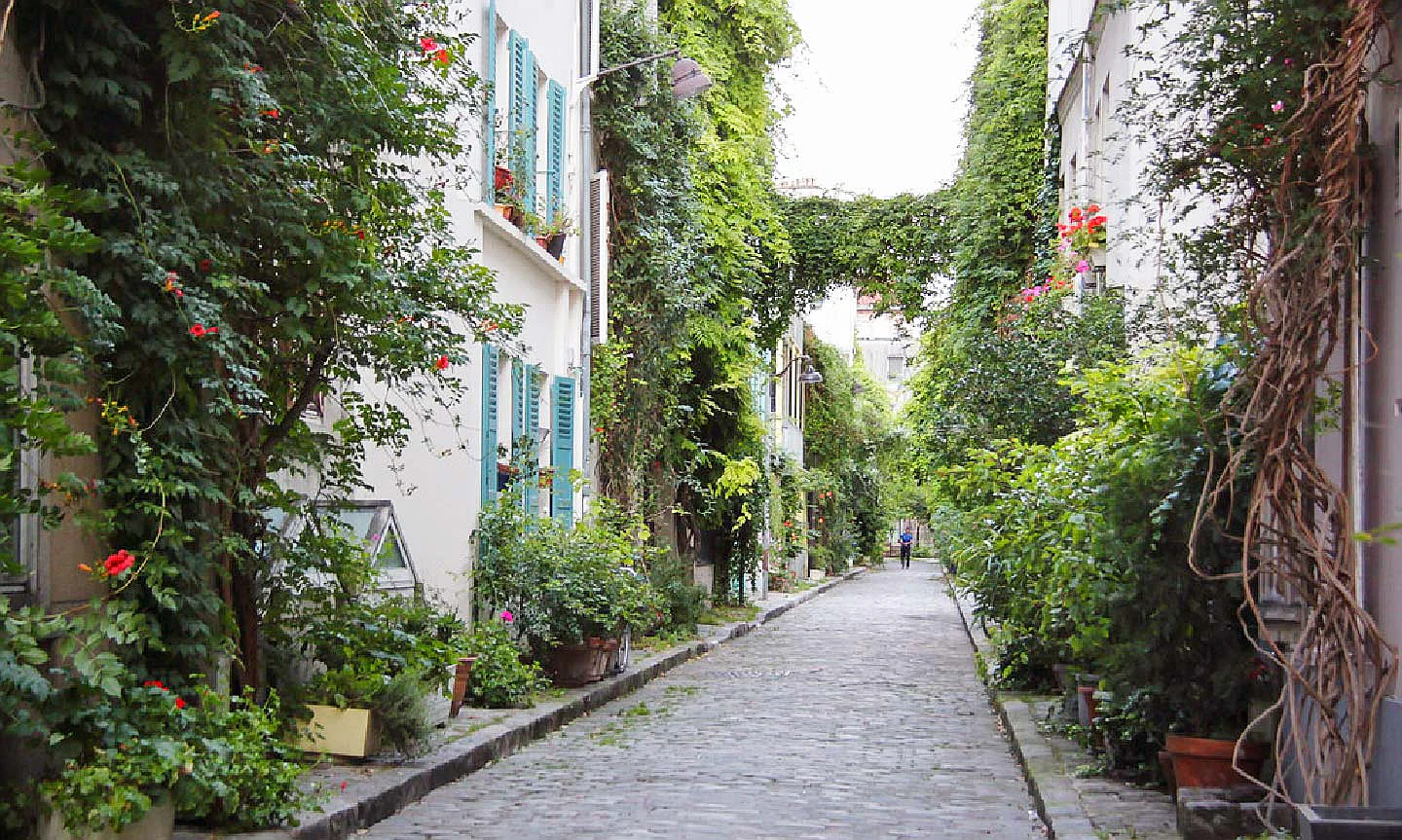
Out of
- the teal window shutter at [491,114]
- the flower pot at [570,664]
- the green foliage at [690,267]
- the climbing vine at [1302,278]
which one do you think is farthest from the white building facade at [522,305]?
Answer: the climbing vine at [1302,278]

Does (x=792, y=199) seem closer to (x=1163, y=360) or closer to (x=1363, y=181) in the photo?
(x=1163, y=360)

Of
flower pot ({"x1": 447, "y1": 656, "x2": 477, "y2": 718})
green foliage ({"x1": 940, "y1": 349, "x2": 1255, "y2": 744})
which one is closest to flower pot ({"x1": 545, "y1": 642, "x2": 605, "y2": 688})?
flower pot ({"x1": 447, "y1": 656, "x2": 477, "y2": 718})

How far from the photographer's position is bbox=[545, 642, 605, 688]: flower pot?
13.3 meters

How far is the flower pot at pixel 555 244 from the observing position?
52.6 feet

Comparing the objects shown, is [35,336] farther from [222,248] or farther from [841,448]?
[841,448]

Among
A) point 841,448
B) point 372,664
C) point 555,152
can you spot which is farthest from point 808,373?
point 372,664

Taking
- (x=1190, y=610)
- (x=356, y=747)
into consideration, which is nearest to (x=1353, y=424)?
(x=1190, y=610)

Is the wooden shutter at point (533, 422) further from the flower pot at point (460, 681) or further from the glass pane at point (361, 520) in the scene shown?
the glass pane at point (361, 520)

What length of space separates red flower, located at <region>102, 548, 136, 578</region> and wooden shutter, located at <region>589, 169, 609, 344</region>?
11769 mm

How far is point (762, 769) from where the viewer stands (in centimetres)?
974

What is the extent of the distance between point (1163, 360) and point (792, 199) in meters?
17.5

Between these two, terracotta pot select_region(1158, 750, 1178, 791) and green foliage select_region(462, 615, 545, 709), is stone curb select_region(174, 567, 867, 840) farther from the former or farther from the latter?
terracotta pot select_region(1158, 750, 1178, 791)

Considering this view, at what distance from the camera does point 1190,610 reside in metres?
7.69

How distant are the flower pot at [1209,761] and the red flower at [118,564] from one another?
4.80m
